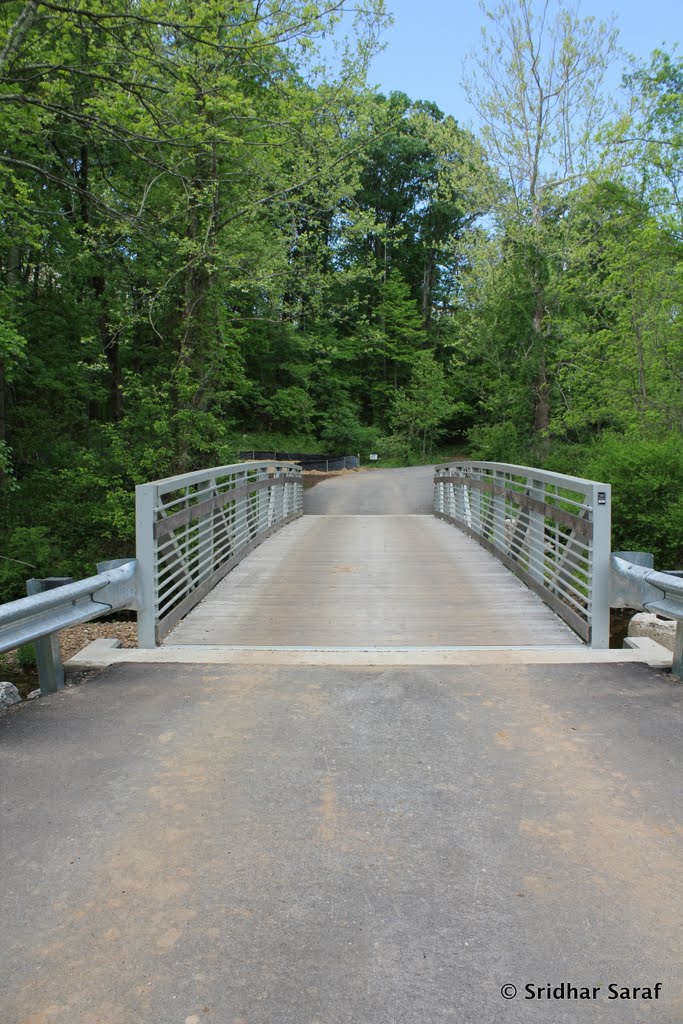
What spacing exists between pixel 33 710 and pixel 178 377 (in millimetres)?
12631

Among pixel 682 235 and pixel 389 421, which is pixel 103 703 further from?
pixel 389 421

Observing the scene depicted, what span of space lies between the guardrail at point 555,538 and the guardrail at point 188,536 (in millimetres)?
3310

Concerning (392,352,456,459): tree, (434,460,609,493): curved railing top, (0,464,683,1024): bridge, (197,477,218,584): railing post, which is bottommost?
(0,464,683,1024): bridge

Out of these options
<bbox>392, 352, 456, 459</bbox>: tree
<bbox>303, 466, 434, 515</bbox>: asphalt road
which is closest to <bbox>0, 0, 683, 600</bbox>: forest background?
<bbox>303, 466, 434, 515</bbox>: asphalt road

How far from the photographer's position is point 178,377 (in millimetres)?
16469

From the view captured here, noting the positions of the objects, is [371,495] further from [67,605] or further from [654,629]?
[67,605]

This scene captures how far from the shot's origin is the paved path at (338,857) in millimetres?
2236

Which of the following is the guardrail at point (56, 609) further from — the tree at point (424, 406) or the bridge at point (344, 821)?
the tree at point (424, 406)

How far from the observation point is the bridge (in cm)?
226

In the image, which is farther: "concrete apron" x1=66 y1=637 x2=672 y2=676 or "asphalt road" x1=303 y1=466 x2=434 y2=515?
"asphalt road" x1=303 y1=466 x2=434 y2=515

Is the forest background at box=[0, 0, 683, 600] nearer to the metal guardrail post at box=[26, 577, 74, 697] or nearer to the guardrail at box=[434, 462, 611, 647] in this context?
the guardrail at box=[434, 462, 611, 647]

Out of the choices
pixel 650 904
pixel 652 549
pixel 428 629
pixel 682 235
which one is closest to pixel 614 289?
pixel 682 235

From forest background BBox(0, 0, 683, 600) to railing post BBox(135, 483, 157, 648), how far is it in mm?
6106

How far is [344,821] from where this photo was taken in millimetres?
3213
